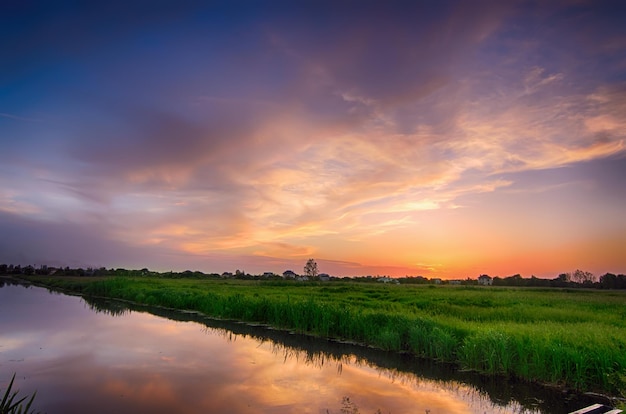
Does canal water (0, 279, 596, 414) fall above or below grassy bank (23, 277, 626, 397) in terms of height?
below

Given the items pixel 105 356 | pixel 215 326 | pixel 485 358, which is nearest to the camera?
pixel 485 358

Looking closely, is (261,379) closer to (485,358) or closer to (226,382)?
(226,382)

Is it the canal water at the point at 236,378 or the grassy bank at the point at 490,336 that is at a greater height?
the grassy bank at the point at 490,336

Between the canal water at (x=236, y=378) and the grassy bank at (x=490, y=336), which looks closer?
the canal water at (x=236, y=378)

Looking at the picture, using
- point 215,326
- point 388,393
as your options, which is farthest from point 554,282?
point 388,393

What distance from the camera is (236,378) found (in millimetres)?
10586

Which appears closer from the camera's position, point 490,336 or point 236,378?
point 236,378

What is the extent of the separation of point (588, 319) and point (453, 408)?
41.9ft

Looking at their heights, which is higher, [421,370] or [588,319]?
[588,319]

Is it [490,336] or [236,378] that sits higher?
[490,336]

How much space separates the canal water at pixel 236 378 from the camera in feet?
28.2

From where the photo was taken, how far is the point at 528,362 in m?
10.8

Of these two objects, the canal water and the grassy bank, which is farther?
the grassy bank

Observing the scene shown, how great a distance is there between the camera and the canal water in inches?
338
